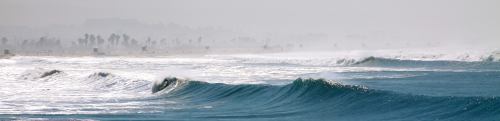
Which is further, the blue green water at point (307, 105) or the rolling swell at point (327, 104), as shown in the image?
the blue green water at point (307, 105)

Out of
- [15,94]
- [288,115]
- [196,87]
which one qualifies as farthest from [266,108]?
[15,94]

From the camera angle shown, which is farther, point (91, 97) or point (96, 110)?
point (91, 97)

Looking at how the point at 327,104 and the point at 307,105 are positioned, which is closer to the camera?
the point at 327,104

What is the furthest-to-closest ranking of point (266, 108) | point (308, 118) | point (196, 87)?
point (196, 87), point (266, 108), point (308, 118)

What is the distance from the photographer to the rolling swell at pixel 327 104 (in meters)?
21.7

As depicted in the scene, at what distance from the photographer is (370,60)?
93.1 metres

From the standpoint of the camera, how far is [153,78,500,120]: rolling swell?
21.7 m

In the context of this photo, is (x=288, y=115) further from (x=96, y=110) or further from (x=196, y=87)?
(x=196, y=87)

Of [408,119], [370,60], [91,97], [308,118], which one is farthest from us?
[370,60]

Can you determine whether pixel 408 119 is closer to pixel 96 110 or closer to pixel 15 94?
pixel 96 110

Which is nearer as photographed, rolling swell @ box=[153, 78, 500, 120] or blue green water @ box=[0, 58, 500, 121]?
rolling swell @ box=[153, 78, 500, 120]

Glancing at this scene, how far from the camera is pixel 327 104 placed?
26.6m

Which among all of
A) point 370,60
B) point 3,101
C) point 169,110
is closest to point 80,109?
point 169,110

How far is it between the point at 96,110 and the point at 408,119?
11.5 metres
